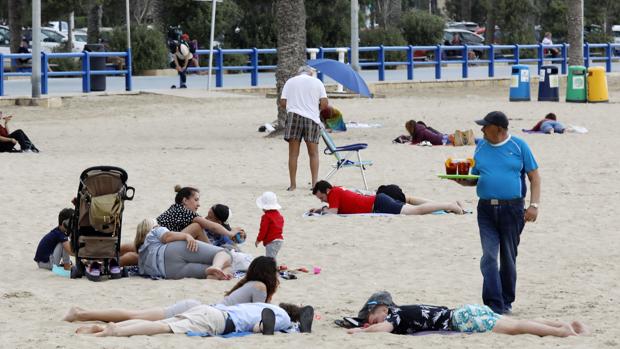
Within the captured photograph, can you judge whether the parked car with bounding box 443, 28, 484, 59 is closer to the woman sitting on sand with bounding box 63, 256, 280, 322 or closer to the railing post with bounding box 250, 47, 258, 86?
the railing post with bounding box 250, 47, 258, 86

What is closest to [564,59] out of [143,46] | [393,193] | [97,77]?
[143,46]

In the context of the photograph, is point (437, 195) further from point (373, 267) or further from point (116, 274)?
point (116, 274)

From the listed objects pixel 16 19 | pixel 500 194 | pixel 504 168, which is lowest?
pixel 500 194

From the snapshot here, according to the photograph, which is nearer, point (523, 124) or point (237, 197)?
point (237, 197)

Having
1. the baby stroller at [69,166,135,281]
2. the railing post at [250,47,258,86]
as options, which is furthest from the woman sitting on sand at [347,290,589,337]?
the railing post at [250,47,258,86]

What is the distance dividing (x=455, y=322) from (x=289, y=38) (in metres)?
15.6

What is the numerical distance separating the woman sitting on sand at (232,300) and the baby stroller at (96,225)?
1.68 metres

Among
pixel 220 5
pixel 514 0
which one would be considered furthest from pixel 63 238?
pixel 514 0

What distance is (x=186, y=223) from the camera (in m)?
10.7

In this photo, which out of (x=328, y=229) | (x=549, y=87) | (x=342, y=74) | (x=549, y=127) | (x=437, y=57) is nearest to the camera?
(x=328, y=229)

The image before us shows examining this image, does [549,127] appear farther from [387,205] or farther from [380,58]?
[380,58]

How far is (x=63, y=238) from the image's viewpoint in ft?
35.5

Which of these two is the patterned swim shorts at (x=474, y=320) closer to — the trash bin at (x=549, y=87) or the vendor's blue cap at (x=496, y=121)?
the vendor's blue cap at (x=496, y=121)

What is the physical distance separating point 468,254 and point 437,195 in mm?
3636
